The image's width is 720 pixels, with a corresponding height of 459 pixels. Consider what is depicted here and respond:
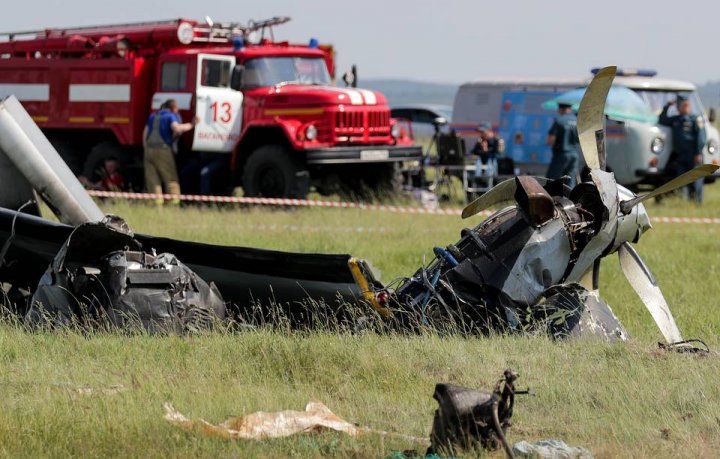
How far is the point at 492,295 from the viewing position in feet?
26.1

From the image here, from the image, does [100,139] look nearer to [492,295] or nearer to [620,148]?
[620,148]

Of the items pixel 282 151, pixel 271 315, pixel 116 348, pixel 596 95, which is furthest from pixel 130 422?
pixel 282 151

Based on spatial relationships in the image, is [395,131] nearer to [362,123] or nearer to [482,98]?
[362,123]

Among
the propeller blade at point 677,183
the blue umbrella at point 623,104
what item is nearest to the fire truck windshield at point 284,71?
the blue umbrella at point 623,104

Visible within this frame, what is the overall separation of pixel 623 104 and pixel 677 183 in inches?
583

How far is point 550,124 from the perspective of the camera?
949 inches

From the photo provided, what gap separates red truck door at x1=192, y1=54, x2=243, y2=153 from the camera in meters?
20.4

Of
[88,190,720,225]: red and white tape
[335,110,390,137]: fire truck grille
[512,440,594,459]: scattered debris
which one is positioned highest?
[512,440,594,459]: scattered debris

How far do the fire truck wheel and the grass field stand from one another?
10723 millimetres

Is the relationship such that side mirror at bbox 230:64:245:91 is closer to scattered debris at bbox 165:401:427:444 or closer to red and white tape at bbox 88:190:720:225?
red and white tape at bbox 88:190:720:225

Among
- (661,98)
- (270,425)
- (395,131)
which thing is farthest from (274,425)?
(661,98)

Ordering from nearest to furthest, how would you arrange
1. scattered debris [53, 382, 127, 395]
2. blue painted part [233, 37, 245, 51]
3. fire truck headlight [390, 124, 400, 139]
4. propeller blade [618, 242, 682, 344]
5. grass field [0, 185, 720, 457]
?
grass field [0, 185, 720, 457], scattered debris [53, 382, 127, 395], propeller blade [618, 242, 682, 344], blue painted part [233, 37, 245, 51], fire truck headlight [390, 124, 400, 139]

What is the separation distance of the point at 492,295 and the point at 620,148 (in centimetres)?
1457

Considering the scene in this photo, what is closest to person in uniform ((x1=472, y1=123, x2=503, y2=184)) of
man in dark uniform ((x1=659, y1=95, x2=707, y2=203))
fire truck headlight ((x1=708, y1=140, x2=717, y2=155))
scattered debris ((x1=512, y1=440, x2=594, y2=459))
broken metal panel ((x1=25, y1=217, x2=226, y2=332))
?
man in dark uniform ((x1=659, y1=95, x2=707, y2=203))
